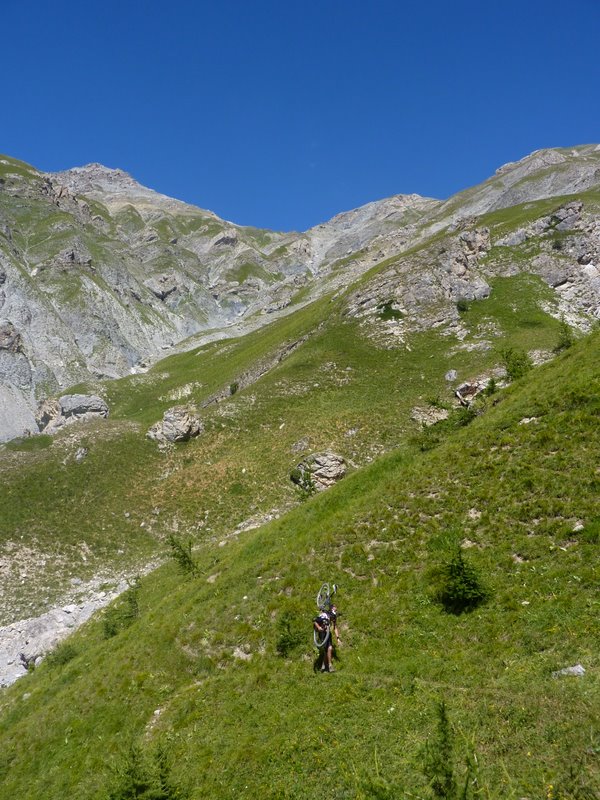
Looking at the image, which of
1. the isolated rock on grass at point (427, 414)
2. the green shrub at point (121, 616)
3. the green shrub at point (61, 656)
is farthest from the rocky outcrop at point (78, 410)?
the green shrub at point (61, 656)

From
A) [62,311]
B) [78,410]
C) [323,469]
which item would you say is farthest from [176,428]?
[62,311]

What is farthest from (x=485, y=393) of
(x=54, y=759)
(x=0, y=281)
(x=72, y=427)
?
(x=0, y=281)

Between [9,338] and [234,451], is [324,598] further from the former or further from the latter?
[9,338]

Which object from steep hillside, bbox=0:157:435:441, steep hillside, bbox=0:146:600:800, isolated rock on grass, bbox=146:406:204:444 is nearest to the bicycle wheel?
steep hillside, bbox=0:146:600:800

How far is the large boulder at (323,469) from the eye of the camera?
36.1 m

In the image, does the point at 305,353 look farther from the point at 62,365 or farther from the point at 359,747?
the point at 62,365

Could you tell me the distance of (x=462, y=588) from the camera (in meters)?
14.7

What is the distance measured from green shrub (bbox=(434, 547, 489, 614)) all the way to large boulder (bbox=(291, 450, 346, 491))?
20.4m

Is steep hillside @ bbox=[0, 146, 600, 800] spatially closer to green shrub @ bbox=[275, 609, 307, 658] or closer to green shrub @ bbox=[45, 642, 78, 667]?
green shrub @ bbox=[275, 609, 307, 658]

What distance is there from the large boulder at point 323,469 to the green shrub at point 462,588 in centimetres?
2040

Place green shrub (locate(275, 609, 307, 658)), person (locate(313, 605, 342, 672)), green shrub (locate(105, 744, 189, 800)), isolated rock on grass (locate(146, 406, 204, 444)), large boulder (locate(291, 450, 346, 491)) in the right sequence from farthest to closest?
isolated rock on grass (locate(146, 406, 204, 444))
large boulder (locate(291, 450, 346, 491))
green shrub (locate(275, 609, 307, 658))
person (locate(313, 605, 342, 672))
green shrub (locate(105, 744, 189, 800))

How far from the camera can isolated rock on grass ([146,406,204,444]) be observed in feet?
167

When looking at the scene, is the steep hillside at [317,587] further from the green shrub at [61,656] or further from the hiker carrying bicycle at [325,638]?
the hiker carrying bicycle at [325,638]

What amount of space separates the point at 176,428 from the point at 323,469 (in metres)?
21.2
